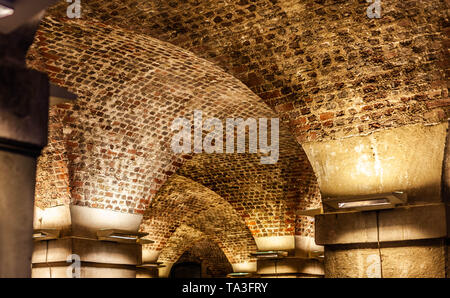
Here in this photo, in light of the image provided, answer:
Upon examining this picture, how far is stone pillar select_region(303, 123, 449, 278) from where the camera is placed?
693cm

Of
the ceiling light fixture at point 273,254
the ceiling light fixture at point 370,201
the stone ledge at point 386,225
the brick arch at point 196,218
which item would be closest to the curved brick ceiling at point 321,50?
the ceiling light fixture at point 370,201

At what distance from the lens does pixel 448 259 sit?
6723mm

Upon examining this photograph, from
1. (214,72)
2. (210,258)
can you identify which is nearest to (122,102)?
(214,72)

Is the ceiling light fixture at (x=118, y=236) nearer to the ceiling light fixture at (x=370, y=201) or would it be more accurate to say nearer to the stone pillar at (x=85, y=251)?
the stone pillar at (x=85, y=251)

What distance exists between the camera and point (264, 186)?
1491 centimetres

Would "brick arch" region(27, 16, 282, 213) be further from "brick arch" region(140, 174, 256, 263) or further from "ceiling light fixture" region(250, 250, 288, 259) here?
"brick arch" region(140, 174, 256, 263)

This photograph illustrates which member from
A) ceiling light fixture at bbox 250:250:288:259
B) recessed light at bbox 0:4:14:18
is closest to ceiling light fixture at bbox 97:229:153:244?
ceiling light fixture at bbox 250:250:288:259

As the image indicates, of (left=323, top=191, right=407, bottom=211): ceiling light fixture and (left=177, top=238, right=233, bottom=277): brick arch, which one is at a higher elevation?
(left=323, top=191, right=407, bottom=211): ceiling light fixture

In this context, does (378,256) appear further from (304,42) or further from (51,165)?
(51,165)

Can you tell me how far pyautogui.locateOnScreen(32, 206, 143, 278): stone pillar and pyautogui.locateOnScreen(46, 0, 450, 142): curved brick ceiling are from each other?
444 cm

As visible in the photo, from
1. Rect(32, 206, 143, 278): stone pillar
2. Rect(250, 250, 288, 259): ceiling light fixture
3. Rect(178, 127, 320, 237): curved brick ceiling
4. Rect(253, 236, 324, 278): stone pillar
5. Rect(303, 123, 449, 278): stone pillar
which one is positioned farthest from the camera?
Rect(253, 236, 324, 278): stone pillar

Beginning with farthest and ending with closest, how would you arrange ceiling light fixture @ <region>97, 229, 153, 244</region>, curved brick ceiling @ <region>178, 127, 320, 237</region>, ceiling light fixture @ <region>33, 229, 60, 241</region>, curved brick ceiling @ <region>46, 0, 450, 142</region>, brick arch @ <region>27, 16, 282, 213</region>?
curved brick ceiling @ <region>178, 127, 320, 237</region>
ceiling light fixture @ <region>97, 229, 153, 244</region>
ceiling light fixture @ <region>33, 229, 60, 241</region>
brick arch @ <region>27, 16, 282, 213</region>
curved brick ceiling @ <region>46, 0, 450, 142</region>

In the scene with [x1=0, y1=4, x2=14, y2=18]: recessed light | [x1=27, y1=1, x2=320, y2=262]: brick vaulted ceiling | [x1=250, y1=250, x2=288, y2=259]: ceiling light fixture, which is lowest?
[x1=250, y1=250, x2=288, y2=259]: ceiling light fixture

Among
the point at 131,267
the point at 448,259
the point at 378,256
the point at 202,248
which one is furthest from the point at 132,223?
the point at 202,248
